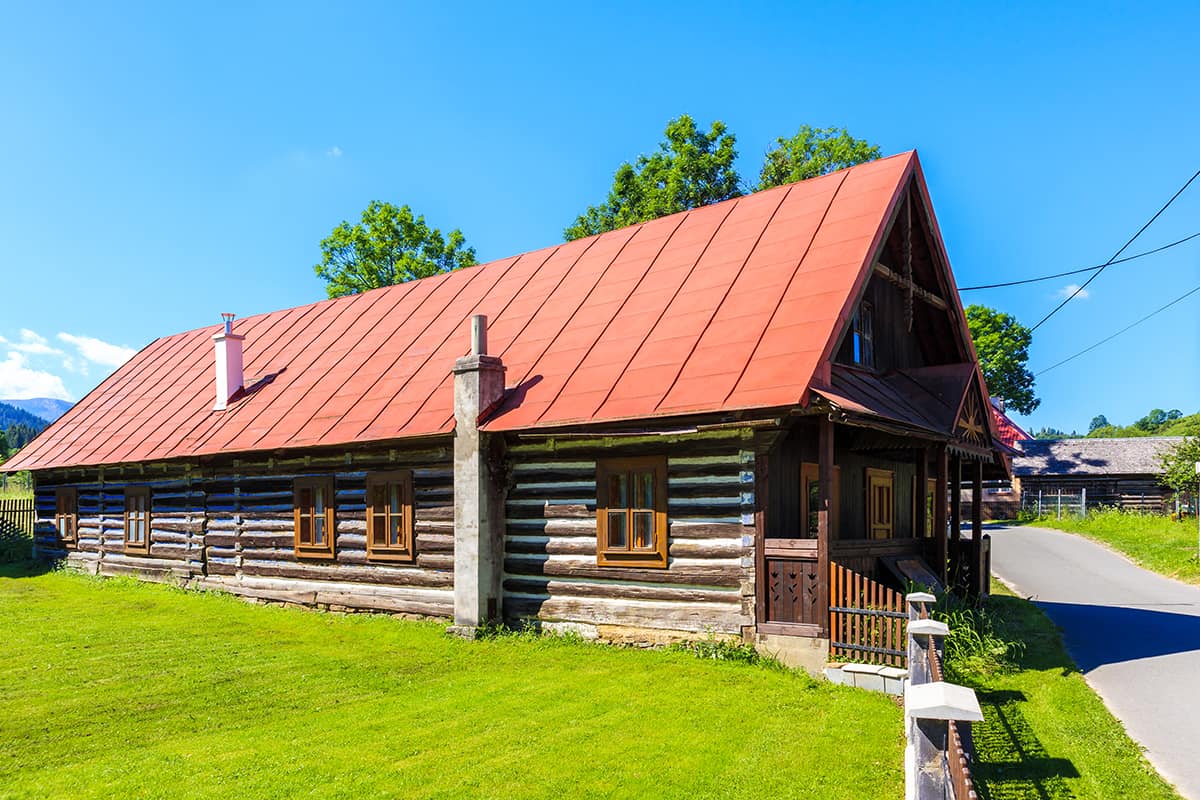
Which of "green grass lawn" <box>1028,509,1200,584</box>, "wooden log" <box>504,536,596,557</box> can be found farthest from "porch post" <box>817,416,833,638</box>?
"green grass lawn" <box>1028,509,1200,584</box>

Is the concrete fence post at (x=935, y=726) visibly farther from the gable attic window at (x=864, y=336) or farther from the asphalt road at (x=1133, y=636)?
the gable attic window at (x=864, y=336)

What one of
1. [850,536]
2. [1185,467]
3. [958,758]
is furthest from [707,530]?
[1185,467]

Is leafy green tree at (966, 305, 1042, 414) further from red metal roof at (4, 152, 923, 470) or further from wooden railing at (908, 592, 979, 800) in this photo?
wooden railing at (908, 592, 979, 800)

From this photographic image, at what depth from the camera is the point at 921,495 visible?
16359 mm

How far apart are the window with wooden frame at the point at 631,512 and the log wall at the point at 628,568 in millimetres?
118

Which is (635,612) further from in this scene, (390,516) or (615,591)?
(390,516)

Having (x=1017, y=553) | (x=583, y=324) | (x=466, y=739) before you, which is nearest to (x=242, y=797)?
(x=466, y=739)

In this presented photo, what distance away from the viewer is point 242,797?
279 inches

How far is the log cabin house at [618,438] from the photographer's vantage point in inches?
472

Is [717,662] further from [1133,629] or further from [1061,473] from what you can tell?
[1061,473]

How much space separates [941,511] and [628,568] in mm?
6275

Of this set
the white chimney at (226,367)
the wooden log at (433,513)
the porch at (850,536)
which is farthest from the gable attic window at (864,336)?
the white chimney at (226,367)

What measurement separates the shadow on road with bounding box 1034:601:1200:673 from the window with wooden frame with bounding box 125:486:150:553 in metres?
19.4

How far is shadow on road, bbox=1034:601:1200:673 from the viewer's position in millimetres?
12891
